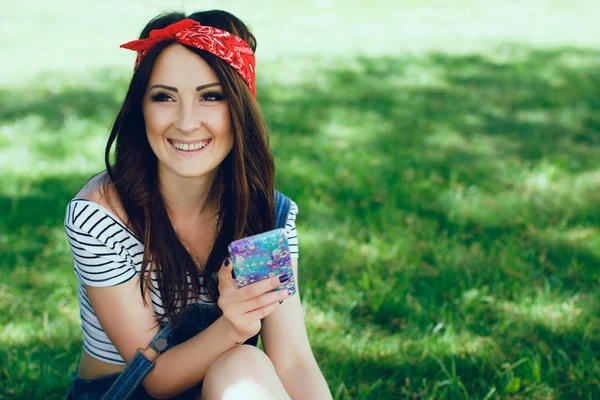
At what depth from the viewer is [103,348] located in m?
2.17

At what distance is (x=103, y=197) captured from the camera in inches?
81.1

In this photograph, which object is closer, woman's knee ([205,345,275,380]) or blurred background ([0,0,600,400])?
woman's knee ([205,345,275,380])

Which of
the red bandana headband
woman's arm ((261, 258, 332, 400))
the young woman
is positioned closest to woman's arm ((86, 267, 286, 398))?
the young woman

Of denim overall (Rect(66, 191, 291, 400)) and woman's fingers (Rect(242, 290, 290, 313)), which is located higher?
woman's fingers (Rect(242, 290, 290, 313))

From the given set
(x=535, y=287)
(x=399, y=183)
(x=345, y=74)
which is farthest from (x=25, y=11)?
(x=535, y=287)

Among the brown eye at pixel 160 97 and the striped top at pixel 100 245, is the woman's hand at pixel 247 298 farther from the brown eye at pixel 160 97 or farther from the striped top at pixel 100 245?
the brown eye at pixel 160 97

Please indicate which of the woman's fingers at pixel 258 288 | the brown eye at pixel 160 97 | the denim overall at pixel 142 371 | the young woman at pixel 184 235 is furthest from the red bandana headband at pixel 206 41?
the woman's fingers at pixel 258 288

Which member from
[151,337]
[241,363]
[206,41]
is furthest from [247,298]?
[206,41]

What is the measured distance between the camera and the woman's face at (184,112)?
6.66 feet

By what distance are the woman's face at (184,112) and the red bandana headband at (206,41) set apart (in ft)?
0.13

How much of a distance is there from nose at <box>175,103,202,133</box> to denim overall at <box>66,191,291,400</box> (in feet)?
1.39

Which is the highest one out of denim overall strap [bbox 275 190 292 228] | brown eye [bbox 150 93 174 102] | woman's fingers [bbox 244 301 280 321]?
brown eye [bbox 150 93 174 102]

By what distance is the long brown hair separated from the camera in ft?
6.77

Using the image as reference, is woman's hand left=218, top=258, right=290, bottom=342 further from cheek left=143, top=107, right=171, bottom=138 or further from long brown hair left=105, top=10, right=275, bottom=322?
cheek left=143, top=107, right=171, bottom=138
